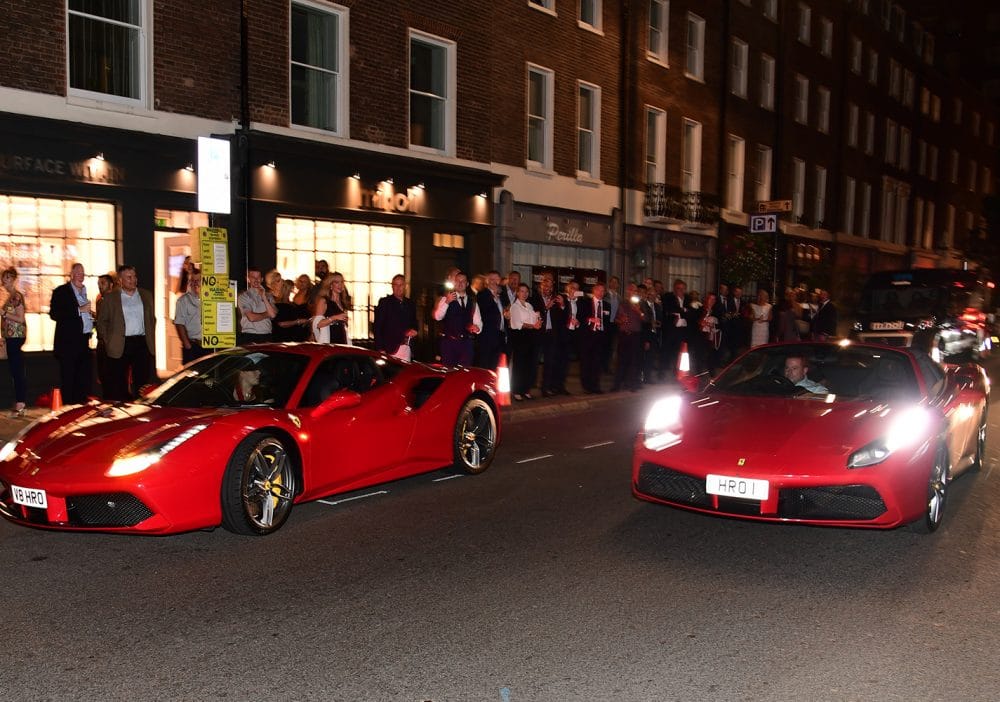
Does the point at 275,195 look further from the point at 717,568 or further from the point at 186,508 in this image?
the point at 717,568

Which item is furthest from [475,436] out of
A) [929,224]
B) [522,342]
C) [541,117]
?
[929,224]

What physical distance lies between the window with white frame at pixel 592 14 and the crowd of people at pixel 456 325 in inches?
318

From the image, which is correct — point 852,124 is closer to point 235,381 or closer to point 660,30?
point 660,30

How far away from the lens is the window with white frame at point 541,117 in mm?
21781

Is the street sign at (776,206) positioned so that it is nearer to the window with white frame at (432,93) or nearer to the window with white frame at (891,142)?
the window with white frame at (432,93)

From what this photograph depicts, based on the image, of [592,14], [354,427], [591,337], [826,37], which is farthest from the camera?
[826,37]

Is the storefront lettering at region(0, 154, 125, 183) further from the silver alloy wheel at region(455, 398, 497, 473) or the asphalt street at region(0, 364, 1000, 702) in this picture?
the silver alloy wheel at region(455, 398, 497, 473)

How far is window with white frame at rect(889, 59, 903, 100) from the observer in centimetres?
4297

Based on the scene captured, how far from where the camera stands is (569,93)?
22.5m

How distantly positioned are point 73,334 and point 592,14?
16049 millimetres

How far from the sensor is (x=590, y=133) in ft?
76.8

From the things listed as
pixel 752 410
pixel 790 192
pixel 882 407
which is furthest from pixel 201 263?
pixel 790 192

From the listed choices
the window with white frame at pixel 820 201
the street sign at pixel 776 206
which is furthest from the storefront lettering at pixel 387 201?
the window with white frame at pixel 820 201

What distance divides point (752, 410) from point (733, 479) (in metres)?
1.08
